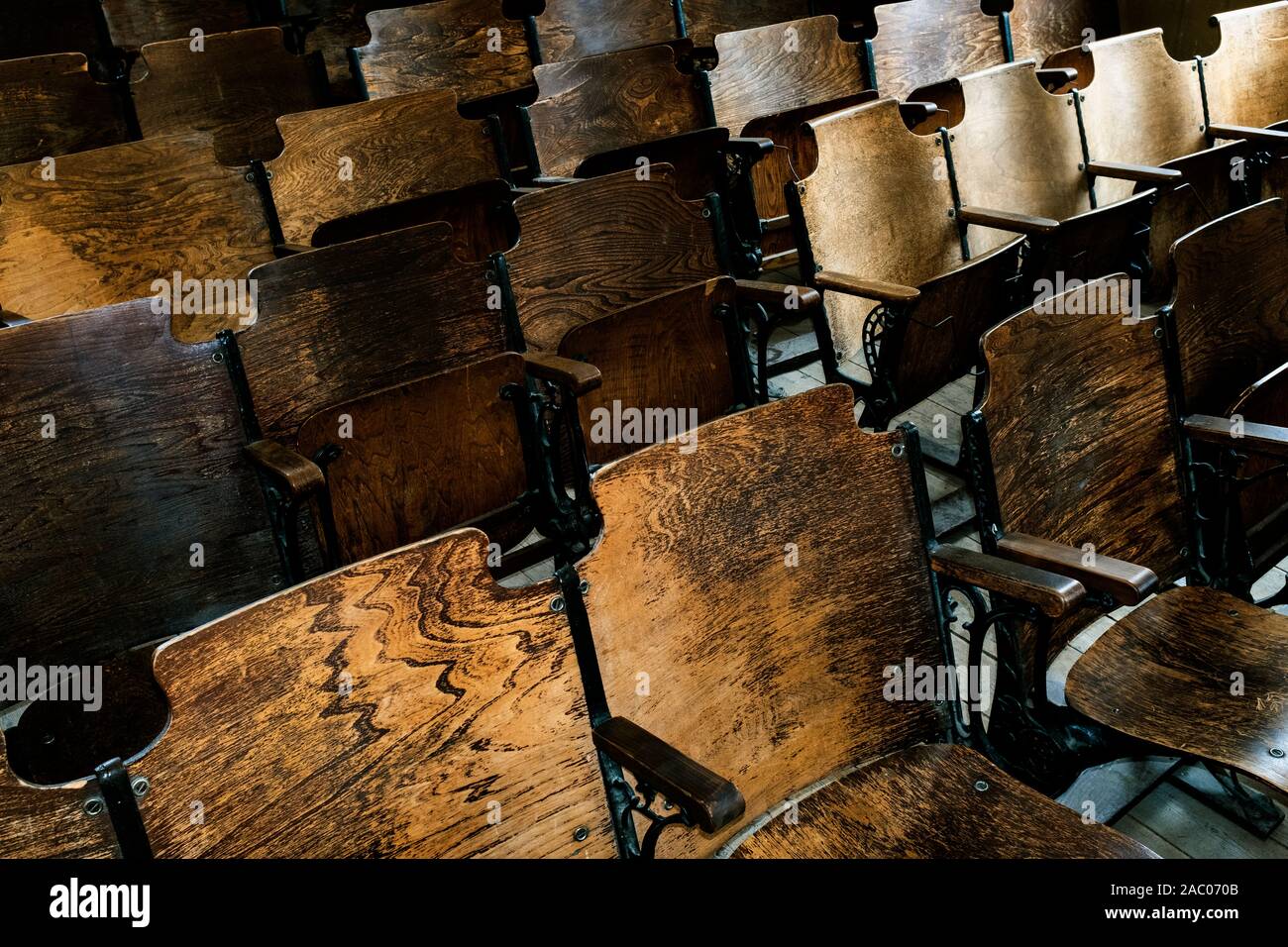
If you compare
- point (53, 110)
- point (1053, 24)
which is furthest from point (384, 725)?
point (1053, 24)

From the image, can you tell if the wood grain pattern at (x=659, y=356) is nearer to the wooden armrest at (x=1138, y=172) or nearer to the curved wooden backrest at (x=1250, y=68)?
the wooden armrest at (x=1138, y=172)

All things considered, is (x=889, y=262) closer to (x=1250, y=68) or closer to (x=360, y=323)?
(x=360, y=323)

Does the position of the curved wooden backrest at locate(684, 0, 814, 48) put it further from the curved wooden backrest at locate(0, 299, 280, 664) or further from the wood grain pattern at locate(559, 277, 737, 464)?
the curved wooden backrest at locate(0, 299, 280, 664)

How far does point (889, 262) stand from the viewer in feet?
6.58

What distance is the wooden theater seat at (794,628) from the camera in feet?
3.26

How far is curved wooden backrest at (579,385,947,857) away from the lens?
3.27ft

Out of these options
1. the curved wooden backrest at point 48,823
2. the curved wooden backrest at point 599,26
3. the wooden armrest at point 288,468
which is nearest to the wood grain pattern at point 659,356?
the wooden armrest at point 288,468

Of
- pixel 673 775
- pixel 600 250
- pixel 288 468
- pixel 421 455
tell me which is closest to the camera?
pixel 673 775

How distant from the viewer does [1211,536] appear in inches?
56.8

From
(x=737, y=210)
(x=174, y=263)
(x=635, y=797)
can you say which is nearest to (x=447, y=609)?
(x=635, y=797)

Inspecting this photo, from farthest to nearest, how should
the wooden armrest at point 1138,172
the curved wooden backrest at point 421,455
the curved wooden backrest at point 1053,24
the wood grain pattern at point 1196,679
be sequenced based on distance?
the curved wooden backrest at point 1053,24
the wooden armrest at point 1138,172
the curved wooden backrest at point 421,455
the wood grain pattern at point 1196,679

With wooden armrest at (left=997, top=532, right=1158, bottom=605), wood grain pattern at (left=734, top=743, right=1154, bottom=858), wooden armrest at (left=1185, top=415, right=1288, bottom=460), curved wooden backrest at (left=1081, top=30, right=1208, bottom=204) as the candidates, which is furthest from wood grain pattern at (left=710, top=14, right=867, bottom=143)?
wood grain pattern at (left=734, top=743, right=1154, bottom=858)

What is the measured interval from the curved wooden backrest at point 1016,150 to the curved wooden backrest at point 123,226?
4.17 ft

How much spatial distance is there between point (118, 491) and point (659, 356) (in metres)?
0.74
